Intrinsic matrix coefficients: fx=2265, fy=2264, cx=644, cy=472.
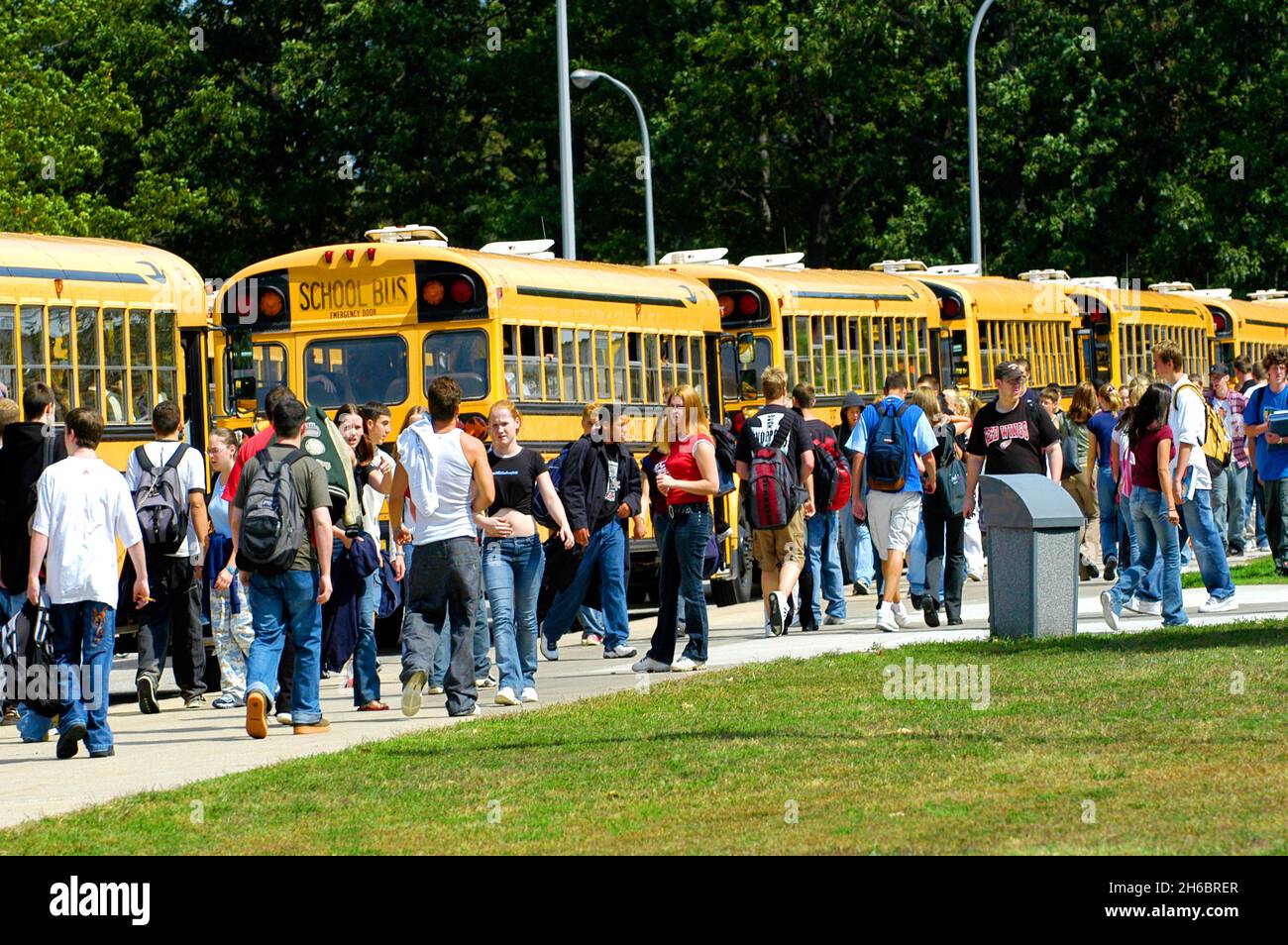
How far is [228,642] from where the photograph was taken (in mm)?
13664

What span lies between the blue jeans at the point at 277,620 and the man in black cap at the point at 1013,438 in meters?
5.55

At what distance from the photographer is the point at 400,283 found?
1853 centimetres

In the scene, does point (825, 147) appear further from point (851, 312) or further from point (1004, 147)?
point (851, 312)

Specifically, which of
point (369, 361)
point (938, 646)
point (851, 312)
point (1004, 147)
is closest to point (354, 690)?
point (938, 646)

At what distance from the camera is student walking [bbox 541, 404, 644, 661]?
1547 centimetres

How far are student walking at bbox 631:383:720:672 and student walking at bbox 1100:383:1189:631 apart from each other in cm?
279

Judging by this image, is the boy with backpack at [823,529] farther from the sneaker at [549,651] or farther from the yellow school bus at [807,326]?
the yellow school bus at [807,326]

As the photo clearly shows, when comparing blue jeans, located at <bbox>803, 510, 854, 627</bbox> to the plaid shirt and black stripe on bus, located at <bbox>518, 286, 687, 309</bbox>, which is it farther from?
the plaid shirt

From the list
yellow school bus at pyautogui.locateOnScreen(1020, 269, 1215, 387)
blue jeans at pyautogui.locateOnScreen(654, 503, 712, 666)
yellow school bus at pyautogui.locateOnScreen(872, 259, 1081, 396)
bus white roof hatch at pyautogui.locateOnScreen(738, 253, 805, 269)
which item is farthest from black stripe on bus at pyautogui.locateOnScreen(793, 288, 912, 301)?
blue jeans at pyautogui.locateOnScreen(654, 503, 712, 666)

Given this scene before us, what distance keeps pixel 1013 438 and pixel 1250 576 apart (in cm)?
475

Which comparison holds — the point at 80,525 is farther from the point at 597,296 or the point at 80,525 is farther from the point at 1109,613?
the point at 597,296

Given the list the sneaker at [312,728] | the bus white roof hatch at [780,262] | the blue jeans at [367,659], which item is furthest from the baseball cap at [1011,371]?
the bus white roof hatch at [780,262]
